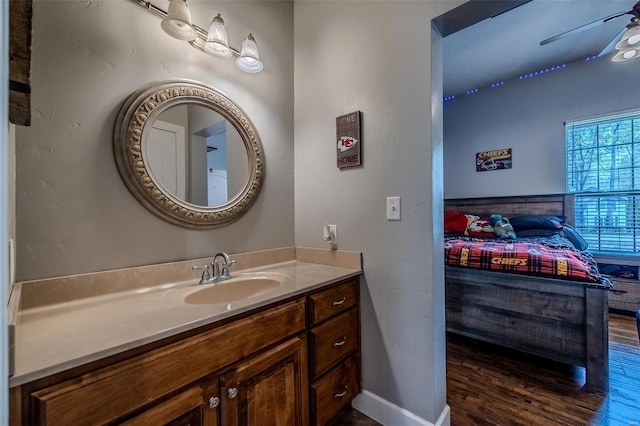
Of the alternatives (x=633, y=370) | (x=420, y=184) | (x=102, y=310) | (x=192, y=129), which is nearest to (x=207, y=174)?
(x=192, y=129)

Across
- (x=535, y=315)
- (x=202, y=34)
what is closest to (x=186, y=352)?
(x=202, y=34)

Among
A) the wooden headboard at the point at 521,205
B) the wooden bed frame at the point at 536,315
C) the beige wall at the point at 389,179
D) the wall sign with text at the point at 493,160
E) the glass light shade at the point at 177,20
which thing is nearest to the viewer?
the glass light shade at the point at 177,20

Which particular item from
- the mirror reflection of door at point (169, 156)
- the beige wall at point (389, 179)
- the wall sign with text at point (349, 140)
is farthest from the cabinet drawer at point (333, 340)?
the mirror reflection of door at point (169, 156)

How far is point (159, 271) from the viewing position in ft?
4.26

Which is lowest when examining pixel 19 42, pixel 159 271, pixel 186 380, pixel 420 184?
pixel 186 380

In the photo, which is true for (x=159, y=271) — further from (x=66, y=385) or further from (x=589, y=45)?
(x=589, y=45)

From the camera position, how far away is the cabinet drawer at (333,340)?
129cm

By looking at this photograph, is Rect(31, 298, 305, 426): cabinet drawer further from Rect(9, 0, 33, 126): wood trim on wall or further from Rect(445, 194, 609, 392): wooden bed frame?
Rect(445, 194, 609, 392): wooden bed frame

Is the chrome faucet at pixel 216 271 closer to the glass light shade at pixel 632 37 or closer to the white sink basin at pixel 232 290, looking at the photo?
the white sink basin at pixel 232 290

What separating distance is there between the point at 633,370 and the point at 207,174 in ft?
10.7

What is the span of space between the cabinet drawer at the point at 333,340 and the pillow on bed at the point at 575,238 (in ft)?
10.2

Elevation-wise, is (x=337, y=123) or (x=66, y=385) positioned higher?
(x=337, y=123)

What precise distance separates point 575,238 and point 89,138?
14.7ft

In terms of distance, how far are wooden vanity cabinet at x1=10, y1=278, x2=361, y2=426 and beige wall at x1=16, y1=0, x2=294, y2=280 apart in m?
0.62
